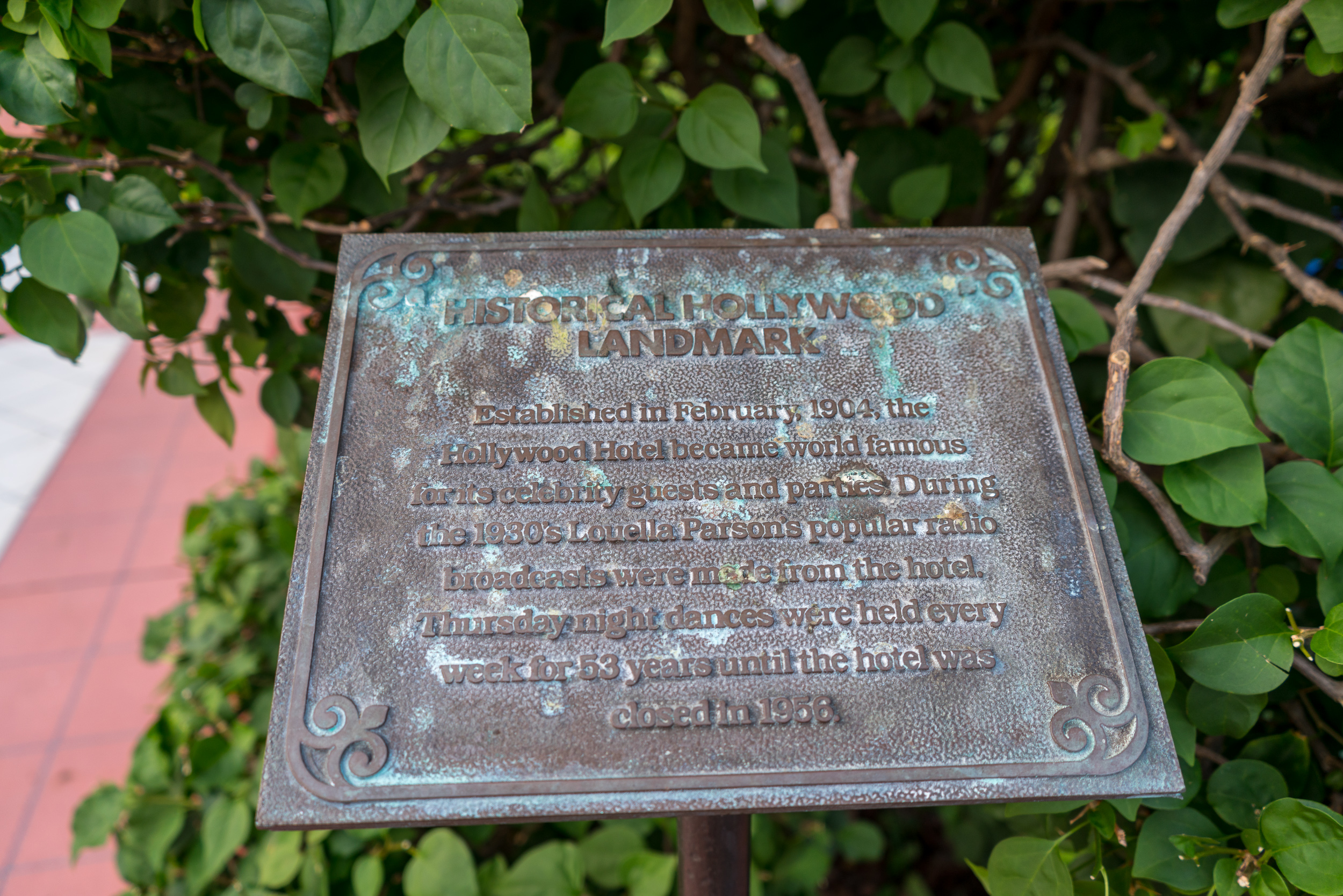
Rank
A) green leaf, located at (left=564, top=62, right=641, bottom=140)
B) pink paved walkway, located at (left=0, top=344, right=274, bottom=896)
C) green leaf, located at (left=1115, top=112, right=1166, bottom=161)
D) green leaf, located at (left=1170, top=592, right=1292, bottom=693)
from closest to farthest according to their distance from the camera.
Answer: green leaf, located at (left=1170, top=592, right=1292, bottom=693) < green leaf, located at (left=564, top=62, right=641, bottom=140) < green leaf, located at (left=1115, top=112, right=1166, bottom=161) < pink paved walkway, located at (left=0, top=344, right=274, bottom=896)

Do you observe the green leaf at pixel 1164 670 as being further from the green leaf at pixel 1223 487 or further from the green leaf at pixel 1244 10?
the green leaf at pixel 1244 10

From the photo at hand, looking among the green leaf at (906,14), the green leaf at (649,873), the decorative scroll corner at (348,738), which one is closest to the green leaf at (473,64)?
the green leaf at (906,14)

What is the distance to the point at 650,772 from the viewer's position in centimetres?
106

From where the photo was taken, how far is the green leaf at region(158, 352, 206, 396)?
67.4 inches

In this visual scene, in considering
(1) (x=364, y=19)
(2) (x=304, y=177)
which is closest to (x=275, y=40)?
(1) (x=364, y=19)

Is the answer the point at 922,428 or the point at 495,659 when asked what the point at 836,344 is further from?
the point at 495,659

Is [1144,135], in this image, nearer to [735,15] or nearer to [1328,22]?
[1328,22]

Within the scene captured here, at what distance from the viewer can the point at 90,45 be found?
125 cm

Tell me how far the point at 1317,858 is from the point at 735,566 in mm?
910

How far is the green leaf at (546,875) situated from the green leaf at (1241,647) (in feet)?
4.22

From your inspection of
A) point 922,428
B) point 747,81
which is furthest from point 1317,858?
point 747,81

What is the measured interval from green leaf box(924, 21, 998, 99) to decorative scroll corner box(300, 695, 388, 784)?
1621 mm

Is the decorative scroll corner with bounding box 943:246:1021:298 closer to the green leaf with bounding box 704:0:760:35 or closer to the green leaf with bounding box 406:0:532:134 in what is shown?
the green leaf with bounding box 704:0:760:35

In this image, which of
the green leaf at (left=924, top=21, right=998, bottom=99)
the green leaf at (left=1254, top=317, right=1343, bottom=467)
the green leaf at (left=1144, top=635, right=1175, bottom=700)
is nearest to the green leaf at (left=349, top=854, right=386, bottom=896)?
the green leaf at (left=1144, top=635, right=1175, bottom=700)
